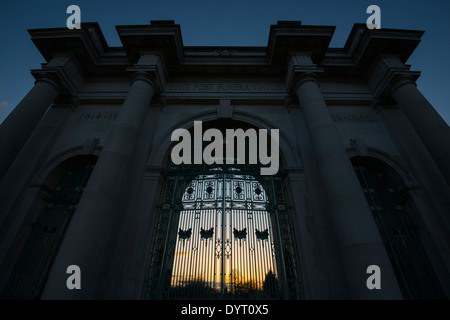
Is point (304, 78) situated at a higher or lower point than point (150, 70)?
lower

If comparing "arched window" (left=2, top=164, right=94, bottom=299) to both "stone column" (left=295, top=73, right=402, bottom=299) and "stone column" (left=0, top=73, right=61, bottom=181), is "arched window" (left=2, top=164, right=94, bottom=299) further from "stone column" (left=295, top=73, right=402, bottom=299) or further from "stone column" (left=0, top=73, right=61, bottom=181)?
"stone column" (left=295, top=73, right=402, bottom=299)

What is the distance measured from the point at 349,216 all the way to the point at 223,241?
3376 millimetres

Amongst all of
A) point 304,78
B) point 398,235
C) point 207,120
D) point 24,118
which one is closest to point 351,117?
point 304,78

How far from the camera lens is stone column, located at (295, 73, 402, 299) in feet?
13.8

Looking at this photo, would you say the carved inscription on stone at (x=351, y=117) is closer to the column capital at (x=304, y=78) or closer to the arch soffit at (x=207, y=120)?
the column capital at (x=304, y=78)

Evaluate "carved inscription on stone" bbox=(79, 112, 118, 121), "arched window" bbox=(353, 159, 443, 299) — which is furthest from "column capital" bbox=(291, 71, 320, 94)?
"carved inscription on stone" bbox=(79, 112, 118, 121)

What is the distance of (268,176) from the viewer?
745 centimetres

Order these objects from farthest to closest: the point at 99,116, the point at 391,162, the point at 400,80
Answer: the point at 99,116
the point at 400,80
the point at 391,162

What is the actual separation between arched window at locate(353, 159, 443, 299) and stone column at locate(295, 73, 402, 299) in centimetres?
232

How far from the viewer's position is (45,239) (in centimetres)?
645

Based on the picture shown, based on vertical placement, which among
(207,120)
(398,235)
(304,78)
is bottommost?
(398,235)

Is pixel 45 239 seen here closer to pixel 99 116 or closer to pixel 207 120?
pixel 99 116

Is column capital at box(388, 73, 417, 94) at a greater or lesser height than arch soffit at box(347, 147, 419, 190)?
greater

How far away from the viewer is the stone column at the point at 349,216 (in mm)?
4191
